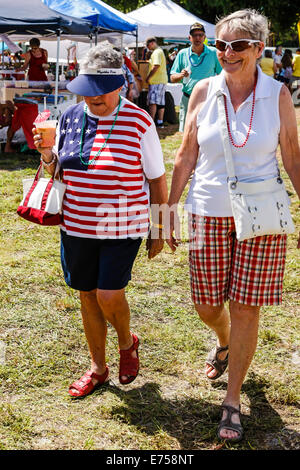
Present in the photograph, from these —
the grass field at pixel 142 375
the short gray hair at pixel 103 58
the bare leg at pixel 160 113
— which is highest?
the short gray hair at pixel 103 58

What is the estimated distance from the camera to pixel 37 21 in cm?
977

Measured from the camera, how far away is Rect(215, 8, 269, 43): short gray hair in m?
2.62

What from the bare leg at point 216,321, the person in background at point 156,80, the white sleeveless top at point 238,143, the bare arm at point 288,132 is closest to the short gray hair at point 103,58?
the white sleeveless top at point 238,143

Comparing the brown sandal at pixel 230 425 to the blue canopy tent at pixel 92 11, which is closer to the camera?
the brown sandal at pixel 230 425

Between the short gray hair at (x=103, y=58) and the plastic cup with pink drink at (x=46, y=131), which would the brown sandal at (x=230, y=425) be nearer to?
the plastic cup with pink drink at (x=46, y=131)

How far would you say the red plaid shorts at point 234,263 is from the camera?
108 inches

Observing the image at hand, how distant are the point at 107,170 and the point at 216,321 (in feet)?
3.24

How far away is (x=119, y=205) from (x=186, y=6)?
104ft

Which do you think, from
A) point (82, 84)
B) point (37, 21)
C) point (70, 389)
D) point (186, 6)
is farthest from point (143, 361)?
point (186, 6)

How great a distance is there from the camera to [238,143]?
2.63m

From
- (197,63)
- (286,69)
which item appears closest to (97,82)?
(197,63)

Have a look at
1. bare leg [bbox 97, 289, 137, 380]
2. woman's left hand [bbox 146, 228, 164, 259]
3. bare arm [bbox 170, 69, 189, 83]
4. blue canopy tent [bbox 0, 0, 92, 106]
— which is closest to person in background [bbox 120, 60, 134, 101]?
blue canopy tent [bbox 0, 0, 92, 106]

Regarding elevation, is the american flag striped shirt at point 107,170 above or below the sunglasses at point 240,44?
below

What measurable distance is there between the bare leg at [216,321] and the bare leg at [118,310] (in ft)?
1.24
